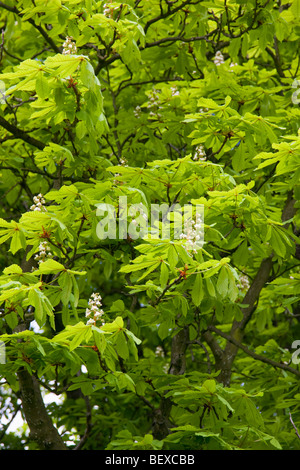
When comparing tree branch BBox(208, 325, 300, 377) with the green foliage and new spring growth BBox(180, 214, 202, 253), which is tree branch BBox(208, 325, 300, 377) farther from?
new spring growth BBox(180, 214, 202, 253)

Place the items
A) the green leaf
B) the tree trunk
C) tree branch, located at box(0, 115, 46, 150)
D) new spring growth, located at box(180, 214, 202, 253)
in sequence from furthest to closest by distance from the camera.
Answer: the tree trunk → tree branch, located at box(0, 115, 46, 150) → the green leaf → new spring growth, located at box(180, 214, 202, 253)

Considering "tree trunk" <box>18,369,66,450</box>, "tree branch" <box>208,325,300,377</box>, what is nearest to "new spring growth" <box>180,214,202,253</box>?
"tree branch" <box>208,325,300,377</box>

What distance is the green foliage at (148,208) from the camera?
401cm

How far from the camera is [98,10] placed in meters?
5.45

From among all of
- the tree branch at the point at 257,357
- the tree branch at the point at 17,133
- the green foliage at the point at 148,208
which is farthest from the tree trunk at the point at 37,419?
the tree branch at the point at 17,133

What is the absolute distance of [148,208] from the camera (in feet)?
15.7

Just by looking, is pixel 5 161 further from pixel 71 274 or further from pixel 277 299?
pixel 277 299

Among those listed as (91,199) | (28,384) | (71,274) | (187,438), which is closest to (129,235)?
(91,199)

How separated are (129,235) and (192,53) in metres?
2.86

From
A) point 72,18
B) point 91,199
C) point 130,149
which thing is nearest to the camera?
point 91,199

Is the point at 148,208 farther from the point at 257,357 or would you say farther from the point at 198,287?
the point at 257,357

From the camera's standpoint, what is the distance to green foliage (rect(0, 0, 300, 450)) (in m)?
4.01

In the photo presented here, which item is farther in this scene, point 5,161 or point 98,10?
point 5,161

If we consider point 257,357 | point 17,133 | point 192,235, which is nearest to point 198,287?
point 192,235
